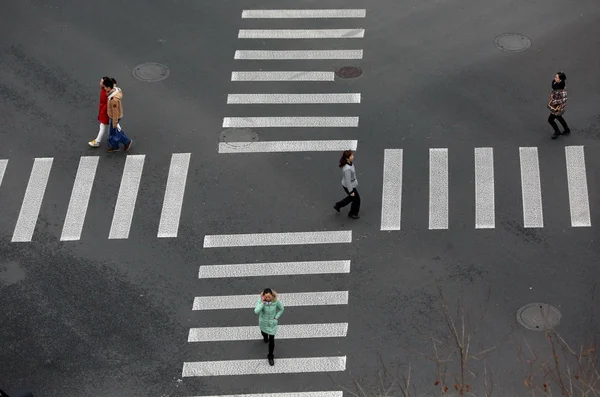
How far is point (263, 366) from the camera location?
1970 cm

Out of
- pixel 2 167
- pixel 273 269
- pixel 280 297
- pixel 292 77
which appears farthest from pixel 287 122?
pixel 2 167

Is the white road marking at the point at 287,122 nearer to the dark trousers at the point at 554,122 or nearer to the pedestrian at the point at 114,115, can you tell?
the pedestrian at the point at 114,115

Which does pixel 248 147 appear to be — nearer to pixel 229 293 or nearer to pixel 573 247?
pixel 229 293

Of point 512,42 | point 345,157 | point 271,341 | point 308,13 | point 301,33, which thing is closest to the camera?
point 271,341

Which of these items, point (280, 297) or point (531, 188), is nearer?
point (280, 297)

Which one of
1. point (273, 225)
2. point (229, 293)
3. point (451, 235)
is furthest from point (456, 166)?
point (229, 293)

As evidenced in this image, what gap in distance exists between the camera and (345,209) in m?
22.7

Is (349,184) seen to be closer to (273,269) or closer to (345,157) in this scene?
(345,157)

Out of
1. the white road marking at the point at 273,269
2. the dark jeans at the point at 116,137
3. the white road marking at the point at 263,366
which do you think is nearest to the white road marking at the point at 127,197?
the dark jeans at the point at 116,137

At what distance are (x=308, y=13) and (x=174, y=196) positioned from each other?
7081 mm

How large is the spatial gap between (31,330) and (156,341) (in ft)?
7.34

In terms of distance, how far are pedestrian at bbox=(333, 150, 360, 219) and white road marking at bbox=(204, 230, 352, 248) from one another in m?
0.46

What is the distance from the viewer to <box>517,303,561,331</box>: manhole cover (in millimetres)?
20141

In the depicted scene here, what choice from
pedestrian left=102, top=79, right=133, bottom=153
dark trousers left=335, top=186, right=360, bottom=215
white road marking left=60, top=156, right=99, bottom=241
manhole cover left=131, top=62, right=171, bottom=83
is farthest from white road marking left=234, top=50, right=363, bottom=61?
dark trousers left=335, top=186, right=360, bottom=215
